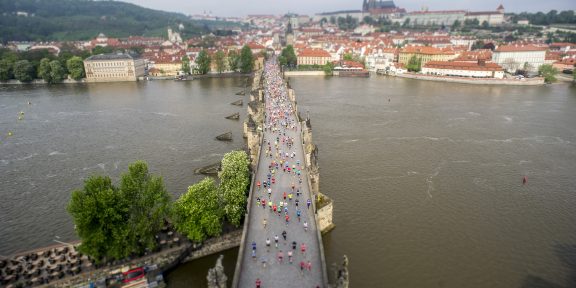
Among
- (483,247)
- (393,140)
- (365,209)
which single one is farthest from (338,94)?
(483,247)

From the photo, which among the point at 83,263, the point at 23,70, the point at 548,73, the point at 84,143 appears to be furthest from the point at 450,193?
the point at 23,70

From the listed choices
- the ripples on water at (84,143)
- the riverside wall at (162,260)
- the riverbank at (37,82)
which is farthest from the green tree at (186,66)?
the riverside wall at (162,260)

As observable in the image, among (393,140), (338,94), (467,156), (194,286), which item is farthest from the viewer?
(338,94)

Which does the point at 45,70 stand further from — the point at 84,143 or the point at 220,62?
the point at 84,143

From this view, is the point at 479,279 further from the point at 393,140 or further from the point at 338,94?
the point at 338,94

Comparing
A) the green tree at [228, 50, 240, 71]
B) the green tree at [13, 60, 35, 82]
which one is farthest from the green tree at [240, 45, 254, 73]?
the green tree at [13, 60, 35, 82]
